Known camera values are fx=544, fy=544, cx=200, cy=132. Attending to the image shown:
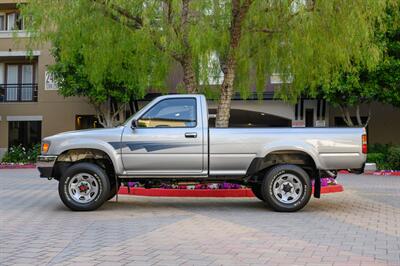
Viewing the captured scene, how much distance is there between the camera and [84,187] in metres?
10.2

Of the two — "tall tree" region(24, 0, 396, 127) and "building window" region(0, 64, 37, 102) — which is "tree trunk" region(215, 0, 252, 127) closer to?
"tall tree" region(24, 0, 396, 127)

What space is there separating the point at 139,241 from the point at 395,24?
1409cm

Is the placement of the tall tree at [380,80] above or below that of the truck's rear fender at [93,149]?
above

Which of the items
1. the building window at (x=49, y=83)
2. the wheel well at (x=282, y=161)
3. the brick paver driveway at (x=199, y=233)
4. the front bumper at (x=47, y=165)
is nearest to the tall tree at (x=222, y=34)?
the wheel well at (x=282, y=161)

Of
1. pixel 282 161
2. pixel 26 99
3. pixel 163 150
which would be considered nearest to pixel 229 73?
pixel 282 161

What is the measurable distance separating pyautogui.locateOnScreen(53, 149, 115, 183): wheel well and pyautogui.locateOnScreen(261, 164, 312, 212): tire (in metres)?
2.98

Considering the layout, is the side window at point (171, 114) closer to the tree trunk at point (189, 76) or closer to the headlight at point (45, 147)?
the headlight at point (45, 147)

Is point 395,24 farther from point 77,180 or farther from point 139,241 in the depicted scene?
point 139,241

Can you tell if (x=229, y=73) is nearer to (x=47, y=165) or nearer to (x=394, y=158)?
(x=47, y=165)

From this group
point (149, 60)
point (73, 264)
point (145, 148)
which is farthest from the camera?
point (149, 60)

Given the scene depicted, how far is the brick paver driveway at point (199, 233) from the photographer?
647 centimetres

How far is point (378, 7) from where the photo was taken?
12.1 meters

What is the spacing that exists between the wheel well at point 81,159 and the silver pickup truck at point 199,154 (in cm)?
4

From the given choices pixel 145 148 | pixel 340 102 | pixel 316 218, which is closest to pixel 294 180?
pixel 316 218
